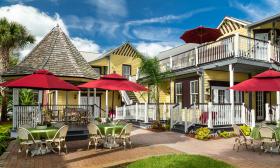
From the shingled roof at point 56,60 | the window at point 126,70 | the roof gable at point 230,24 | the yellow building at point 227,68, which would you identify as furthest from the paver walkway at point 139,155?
the window at point 126,70

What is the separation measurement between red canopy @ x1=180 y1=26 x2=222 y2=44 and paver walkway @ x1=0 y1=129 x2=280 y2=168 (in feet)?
25.4

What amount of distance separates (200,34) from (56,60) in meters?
9.20

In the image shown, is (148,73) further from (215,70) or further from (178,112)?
(215,70)

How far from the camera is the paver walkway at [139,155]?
8414 mm

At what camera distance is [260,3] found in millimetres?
26578

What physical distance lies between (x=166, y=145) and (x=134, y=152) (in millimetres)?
2072

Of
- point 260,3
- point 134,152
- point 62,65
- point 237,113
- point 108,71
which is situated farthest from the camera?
point 108,71

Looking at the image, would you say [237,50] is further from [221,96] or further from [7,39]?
[7,39]

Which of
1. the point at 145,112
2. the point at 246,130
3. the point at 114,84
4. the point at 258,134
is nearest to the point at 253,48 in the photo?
the point at 246,130

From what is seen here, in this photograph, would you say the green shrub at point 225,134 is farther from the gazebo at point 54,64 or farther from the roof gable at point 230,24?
the roof gable at point 230,24

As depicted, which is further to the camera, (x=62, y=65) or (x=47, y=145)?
(x=62, y=65)

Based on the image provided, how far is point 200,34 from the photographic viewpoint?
18.0 meters

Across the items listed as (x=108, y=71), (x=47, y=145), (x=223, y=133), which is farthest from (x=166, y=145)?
(x=108, y=71)

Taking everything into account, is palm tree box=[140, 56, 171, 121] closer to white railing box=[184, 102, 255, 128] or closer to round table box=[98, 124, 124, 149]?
white railing box=[184, 102, 255, 128]
